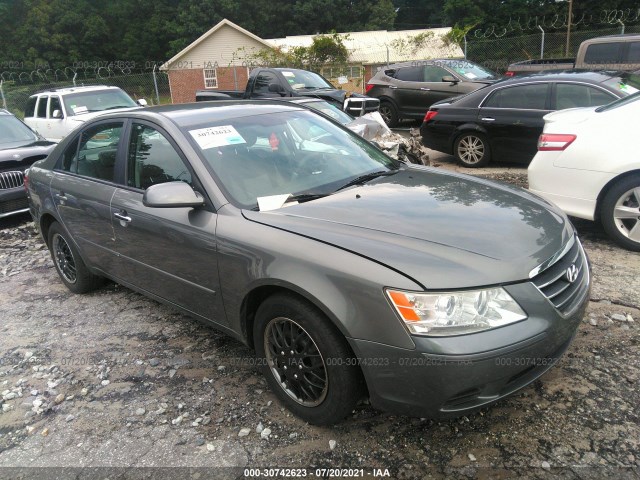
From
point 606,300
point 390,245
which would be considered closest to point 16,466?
point 390,245

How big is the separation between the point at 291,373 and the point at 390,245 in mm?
918

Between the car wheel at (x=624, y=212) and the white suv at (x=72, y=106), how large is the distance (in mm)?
9797

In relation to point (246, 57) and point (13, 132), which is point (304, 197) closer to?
point (13, 132)

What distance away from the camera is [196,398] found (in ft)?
9.87

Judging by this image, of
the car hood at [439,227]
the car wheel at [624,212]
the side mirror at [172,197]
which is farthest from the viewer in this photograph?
the car wheel at [624,212]

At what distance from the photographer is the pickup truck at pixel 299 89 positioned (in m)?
10.6

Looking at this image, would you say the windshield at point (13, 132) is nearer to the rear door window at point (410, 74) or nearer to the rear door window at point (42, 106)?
the rear door window at point (42, 106)

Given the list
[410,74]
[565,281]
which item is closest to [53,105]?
[410,74]

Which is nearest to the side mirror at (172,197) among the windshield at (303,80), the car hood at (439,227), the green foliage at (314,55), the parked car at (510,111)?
the car hood at (439,227)

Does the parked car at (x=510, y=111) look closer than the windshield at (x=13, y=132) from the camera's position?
Yes

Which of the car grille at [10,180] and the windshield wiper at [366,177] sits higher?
the windshield wiper at [366,177]

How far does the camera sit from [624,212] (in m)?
4.40

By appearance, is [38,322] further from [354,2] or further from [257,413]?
[354,2]

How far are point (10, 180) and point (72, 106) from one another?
15.5 feet
